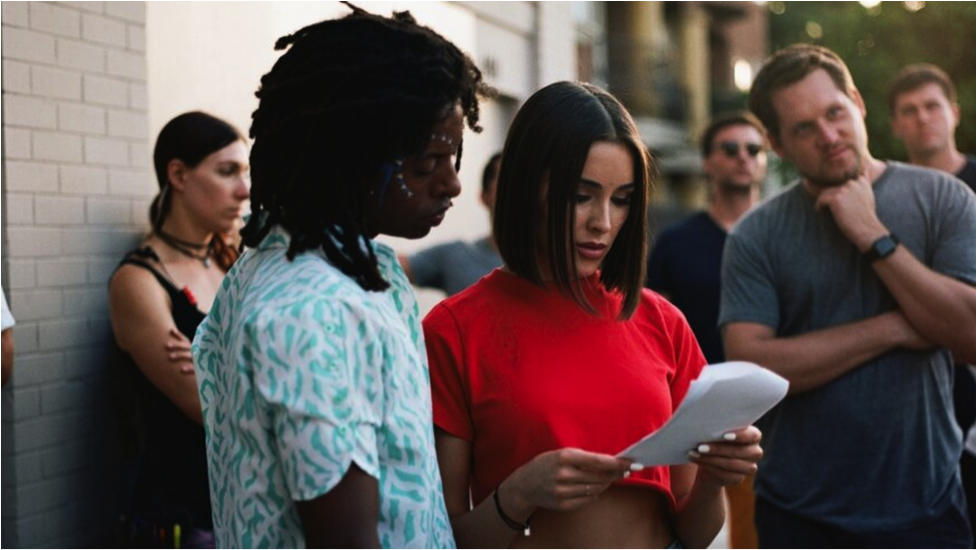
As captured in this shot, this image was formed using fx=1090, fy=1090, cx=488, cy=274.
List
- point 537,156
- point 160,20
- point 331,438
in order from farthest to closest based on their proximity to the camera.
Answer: point 160,20
point 537,156
point 331,438

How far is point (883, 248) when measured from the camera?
3.16 meters

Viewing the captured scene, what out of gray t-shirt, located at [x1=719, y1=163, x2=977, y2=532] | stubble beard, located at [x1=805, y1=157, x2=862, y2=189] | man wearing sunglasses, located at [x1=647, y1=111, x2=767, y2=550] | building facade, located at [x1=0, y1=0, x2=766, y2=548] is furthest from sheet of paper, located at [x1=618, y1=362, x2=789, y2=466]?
man wearing sunglasses, located at [x1=647, y1=111, x2=767, y2=550]

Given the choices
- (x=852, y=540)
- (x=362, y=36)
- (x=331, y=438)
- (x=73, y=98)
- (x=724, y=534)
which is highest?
Answer: (x=73, y=98)

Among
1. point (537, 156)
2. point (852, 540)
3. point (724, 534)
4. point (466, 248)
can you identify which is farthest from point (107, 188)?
point (724, 534)

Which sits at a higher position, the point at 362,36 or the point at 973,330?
the point at 362,36

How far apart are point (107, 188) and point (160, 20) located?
2.48ft

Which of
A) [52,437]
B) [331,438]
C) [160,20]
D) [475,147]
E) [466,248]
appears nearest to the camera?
[331,438]

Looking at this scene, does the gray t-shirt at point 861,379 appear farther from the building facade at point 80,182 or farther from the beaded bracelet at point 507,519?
the beaded bracelet at point 507,519

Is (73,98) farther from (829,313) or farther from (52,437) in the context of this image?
(829,313)

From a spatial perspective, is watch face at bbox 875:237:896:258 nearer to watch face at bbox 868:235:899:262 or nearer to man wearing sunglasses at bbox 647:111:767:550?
watch face at bbox 868:235:899:262

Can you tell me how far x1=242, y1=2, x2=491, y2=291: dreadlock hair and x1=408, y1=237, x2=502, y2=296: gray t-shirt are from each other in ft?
9.99

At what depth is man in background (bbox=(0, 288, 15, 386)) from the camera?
3490mm

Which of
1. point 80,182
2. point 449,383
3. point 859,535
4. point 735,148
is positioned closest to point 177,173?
point 80,182

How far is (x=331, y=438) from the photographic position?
1476 millimetres
